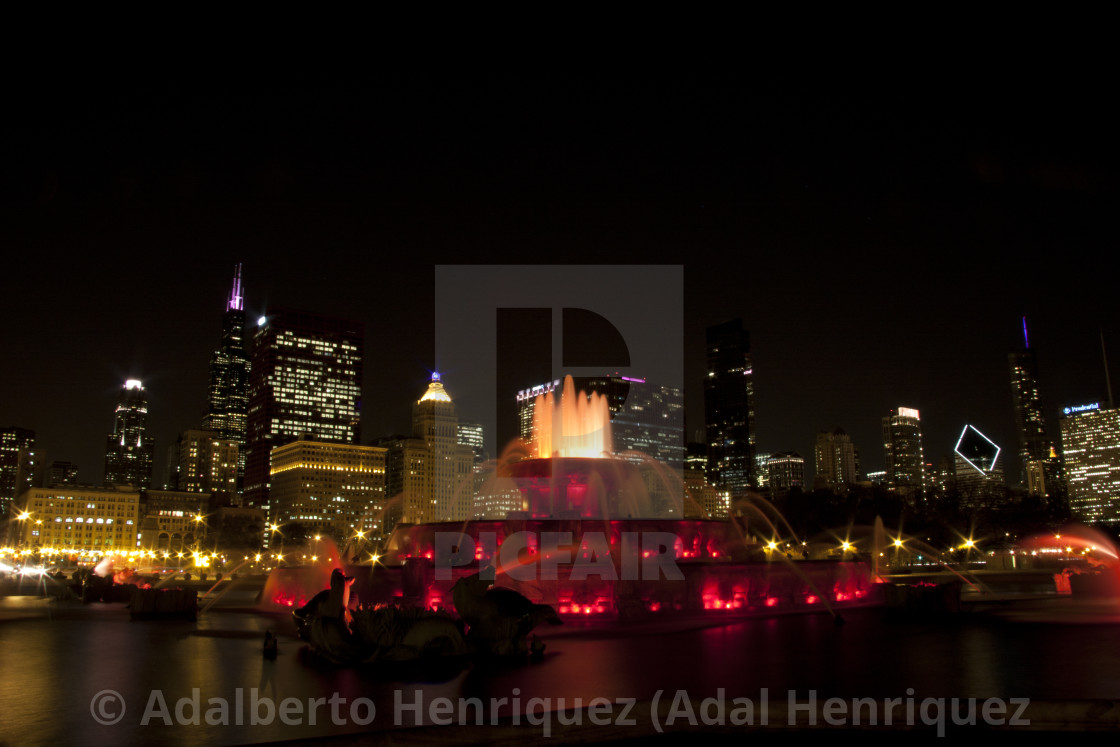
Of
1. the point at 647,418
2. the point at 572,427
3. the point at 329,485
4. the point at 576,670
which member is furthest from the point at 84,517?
the point at 576,670

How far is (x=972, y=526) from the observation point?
69.0 metres

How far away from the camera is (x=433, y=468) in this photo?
6973 inches

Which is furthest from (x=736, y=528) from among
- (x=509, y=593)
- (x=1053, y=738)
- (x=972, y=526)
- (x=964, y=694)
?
(x=972, y=526)

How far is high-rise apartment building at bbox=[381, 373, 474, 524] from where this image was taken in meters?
171

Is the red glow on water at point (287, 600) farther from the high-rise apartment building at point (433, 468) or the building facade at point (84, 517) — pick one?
Result: the building facade at point (84, 517)

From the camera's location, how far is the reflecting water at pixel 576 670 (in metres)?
11.4

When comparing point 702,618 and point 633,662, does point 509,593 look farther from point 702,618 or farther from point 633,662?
point 702,618

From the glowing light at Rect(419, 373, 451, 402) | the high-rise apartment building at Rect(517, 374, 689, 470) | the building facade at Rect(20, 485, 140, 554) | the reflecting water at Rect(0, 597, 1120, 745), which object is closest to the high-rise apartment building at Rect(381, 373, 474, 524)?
the glowing light at Rect(419, 373, 451, 402)

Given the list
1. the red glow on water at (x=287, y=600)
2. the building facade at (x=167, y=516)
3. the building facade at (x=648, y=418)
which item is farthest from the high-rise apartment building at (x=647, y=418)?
the red glow on water at (x=287, y=600)

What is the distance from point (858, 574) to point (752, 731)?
21.0 metres

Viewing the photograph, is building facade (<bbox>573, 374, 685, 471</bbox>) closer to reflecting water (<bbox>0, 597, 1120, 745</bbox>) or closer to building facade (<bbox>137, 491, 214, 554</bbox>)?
building facade (<bbox>137, 491, 214, 554</bbox>)

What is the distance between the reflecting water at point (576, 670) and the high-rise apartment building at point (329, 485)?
493 ft

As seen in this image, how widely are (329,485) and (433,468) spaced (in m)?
21.5

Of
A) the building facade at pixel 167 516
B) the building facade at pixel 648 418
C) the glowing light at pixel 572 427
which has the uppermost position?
the building facade at pixel 648 418
